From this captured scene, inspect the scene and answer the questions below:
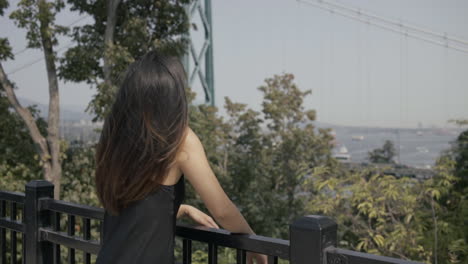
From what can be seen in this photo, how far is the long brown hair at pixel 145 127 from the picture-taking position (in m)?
1.18

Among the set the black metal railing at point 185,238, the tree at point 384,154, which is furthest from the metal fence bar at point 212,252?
the tree at point 384,154

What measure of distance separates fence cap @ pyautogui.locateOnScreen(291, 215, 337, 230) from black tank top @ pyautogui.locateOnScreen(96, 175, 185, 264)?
0.34 metres

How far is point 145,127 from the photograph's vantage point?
118cm

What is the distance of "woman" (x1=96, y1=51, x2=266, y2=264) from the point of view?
1186 millimetres

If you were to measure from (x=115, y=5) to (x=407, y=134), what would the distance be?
29.6 feet

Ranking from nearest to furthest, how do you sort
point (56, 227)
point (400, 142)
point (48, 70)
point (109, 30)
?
point (56, 227) < point (109, 30) < point (48, 70) < point (400, 142)

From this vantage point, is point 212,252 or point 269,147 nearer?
point 212,252

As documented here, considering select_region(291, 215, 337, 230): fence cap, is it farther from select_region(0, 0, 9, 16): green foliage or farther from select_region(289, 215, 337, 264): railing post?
select_region(0, 0, 9, 16): green foliage

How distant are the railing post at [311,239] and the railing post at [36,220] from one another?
4.29 ft

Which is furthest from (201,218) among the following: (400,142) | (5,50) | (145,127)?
(400,142)

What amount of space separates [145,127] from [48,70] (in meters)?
7.09

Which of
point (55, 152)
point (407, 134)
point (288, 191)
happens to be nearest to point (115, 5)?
point (55, 152)

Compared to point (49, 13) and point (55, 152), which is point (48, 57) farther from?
point (55, 152)

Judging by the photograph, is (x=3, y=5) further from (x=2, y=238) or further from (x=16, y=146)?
(x=2, y=238)
